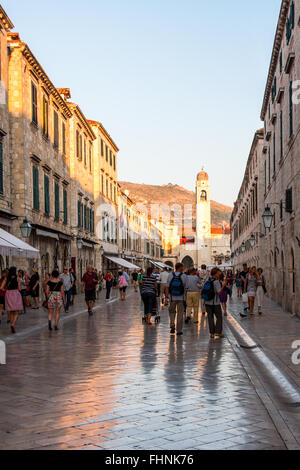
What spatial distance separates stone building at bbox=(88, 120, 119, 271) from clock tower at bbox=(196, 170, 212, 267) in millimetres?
53076

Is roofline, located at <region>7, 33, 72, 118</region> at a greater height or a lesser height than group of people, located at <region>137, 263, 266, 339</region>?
greater

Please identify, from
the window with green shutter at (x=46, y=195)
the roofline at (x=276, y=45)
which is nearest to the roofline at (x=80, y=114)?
the window with green shutter at (x=46, y=195)

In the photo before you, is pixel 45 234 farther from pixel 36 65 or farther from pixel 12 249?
pixel 12 249

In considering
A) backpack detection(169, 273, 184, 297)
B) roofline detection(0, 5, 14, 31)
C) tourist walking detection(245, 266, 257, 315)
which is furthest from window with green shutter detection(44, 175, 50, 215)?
backpack detection(169, 273, 184, 297)

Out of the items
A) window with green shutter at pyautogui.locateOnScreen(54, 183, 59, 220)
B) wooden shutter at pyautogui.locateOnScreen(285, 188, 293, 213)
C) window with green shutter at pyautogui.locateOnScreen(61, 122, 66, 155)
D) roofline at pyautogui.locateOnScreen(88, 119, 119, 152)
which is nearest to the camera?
wooden shutter at pyautogui.locateOnScreen(285, 188, 293, 213)

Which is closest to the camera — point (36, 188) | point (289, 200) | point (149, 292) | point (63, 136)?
point (149, 292)

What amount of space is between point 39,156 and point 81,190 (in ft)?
40.9

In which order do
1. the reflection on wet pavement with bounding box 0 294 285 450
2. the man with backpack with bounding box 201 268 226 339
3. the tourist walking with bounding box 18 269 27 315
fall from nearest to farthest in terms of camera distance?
the reflection on wet pavement with bounding box 0 294 285 450, the man with backpack with bounding box 201 268 226 339, the tourist walking with bounding box 18 269 27 315

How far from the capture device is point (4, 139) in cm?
2322

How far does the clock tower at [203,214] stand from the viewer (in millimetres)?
111938

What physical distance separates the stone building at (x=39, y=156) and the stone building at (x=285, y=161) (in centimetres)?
1035

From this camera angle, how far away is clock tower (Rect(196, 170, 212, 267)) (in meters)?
112

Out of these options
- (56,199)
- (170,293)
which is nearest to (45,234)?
(56,199)

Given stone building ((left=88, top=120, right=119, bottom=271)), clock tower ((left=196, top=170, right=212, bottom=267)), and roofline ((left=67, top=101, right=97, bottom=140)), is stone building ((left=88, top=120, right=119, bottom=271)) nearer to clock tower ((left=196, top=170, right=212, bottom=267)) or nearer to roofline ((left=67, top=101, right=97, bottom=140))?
roofline ((left=67, top=101, right=97, bottom=140))
